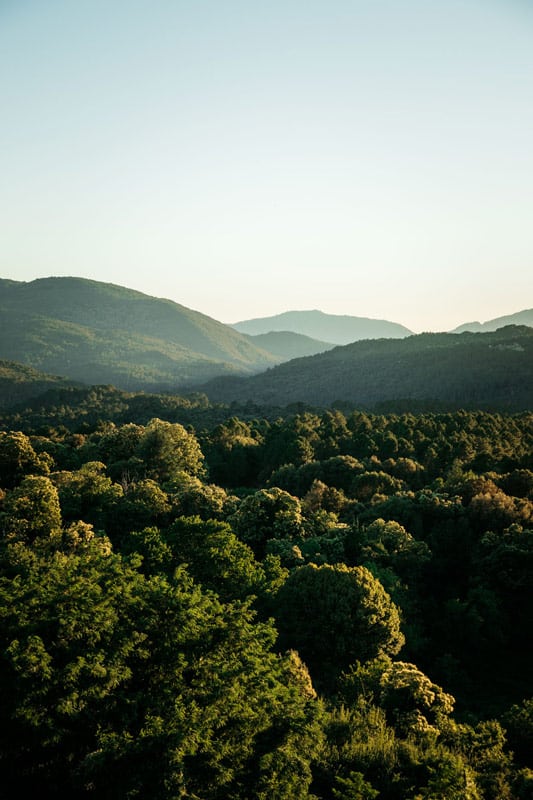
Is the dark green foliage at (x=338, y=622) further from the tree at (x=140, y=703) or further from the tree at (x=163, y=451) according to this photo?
the tree at (x=163, y=451)

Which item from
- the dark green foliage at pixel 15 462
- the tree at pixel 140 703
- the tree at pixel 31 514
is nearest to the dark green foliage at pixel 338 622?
the tree at pixel 140 703

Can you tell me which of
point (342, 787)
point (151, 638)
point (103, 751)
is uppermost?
point (151, 638)

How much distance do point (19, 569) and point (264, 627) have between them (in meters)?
14.3

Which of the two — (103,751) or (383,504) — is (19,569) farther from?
(383,504)

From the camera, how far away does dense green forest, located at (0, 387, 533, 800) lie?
55.8ft

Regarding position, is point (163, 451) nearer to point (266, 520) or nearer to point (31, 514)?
point (266, 520)

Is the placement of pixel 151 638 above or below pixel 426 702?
above

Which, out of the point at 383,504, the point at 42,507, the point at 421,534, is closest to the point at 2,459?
the point at 42,507

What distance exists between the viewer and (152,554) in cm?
3138

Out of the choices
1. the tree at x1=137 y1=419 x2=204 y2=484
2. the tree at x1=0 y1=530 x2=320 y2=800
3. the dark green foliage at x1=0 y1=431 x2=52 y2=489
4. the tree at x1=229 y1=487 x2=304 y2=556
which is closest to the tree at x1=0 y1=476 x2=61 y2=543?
the dark green foliage at x1=0 y1=431 x2=52 y2=489

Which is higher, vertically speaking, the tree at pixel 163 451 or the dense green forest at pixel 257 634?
the tree at pixel 163 451

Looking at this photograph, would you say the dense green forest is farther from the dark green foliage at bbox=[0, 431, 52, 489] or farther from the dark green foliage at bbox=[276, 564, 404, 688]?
the dark green foliage at bbox=[0, 431, 52, 489]

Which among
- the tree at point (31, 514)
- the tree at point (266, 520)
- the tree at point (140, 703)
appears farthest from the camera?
the tree at point (266, 520)

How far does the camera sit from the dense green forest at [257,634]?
55.8 ft
